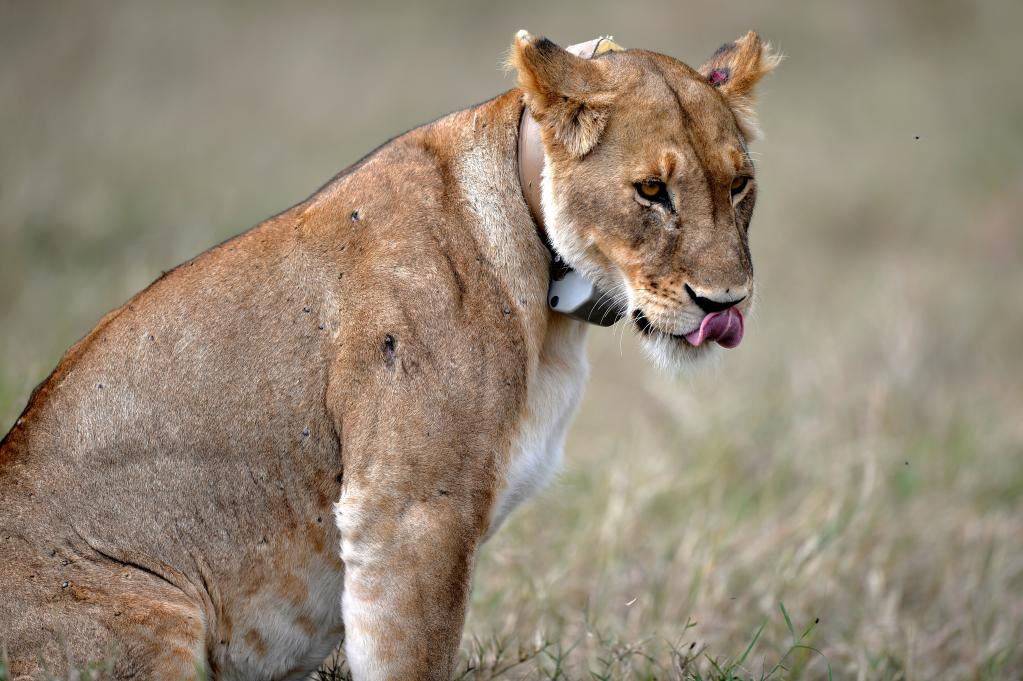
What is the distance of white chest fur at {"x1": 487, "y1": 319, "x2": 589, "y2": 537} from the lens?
10.9ft

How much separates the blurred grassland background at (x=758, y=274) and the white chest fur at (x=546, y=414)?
1.17 ft

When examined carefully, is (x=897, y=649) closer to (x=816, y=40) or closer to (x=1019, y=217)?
(x=1019, y=217)

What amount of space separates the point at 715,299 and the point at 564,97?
68cm

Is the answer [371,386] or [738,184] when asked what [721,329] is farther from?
[371,386]

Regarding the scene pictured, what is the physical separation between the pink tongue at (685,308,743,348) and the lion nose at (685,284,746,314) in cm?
2

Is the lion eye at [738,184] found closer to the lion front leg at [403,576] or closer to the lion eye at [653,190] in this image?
the lion eye at [653,190]

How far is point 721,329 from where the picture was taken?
3312 millimetres

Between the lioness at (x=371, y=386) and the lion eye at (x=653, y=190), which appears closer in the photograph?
the lioness at (x=371, y=386)

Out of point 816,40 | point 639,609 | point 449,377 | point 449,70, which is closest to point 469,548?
point 449,377

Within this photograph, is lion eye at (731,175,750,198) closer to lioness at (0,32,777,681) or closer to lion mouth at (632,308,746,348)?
lioness at (0,32,777,681)

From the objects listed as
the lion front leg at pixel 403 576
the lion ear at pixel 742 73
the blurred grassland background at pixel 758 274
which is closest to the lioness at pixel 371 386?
the lion front leg at pixel 403 576

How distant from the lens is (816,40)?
1719 centimetres

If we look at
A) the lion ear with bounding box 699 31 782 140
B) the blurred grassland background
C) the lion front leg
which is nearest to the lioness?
the lion front leg

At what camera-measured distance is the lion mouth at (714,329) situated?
3287 mm
